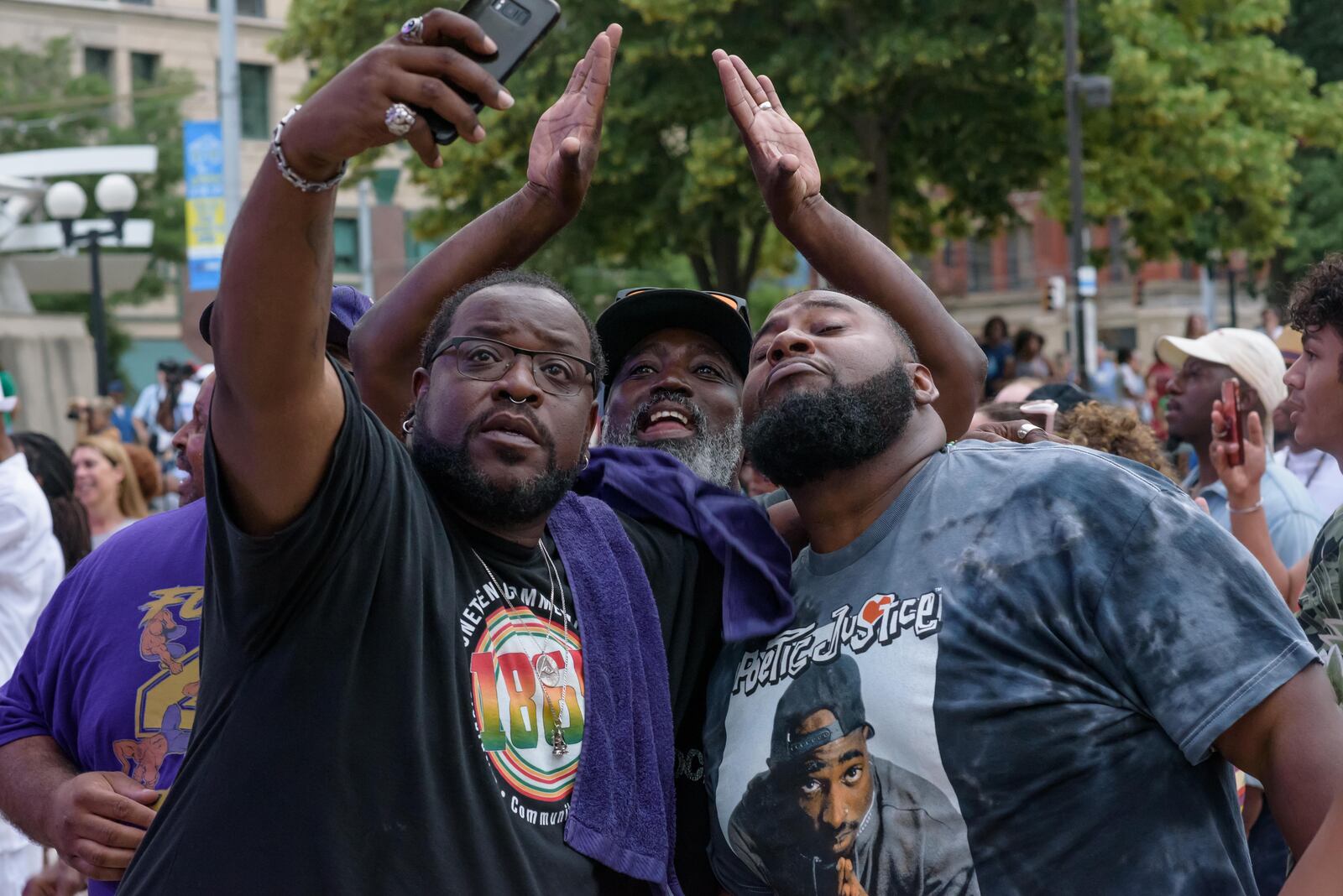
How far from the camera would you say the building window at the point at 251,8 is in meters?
44.1

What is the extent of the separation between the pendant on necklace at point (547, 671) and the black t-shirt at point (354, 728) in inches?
2.7

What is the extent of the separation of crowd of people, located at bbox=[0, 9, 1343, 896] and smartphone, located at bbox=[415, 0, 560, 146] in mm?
51

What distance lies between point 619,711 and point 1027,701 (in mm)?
736

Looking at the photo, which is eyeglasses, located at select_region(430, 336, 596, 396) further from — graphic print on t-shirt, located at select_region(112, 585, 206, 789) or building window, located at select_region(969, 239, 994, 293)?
building window, located at select_region(969, 239, 994, 293)

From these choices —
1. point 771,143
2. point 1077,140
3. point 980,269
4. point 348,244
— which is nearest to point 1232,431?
point 771,143

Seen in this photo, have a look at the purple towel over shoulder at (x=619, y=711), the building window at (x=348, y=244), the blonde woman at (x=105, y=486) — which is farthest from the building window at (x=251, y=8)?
the purple towel over shoulder at (x=619, y=711)

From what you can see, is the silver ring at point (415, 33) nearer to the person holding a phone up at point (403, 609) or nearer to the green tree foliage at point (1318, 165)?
the person holding a phone up at point (403, 609)

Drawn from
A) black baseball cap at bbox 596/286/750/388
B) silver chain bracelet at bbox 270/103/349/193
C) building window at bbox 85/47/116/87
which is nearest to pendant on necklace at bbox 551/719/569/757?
silver chain bracelet at bbox 270/103/349/193

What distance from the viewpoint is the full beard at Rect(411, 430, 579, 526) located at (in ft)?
9.30

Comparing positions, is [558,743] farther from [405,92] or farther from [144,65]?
[144,65]

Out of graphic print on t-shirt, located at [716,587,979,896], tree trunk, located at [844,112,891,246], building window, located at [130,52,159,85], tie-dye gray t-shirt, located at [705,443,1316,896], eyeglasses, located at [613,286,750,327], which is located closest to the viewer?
tie-dye gray t-shirt, located at [705,443,1316,896]

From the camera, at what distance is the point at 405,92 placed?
2.20m

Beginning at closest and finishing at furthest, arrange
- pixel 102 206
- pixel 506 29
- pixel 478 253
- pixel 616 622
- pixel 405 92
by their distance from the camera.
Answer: pixel 405 92 < pixel 506 29 < pixel 616 622 < pixel 478 253 < pixel 102 206

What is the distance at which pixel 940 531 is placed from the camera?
9.53 ft
